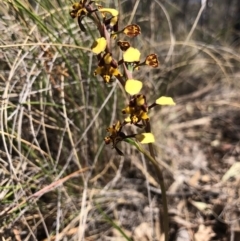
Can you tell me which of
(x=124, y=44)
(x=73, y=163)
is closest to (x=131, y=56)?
(x=124, y=44)

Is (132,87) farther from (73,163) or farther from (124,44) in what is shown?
(73,163)

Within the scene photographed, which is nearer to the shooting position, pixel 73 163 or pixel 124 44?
pixel 124 44

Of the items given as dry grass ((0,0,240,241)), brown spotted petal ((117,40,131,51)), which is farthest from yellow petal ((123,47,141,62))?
dry grass ((0,0,240,241))

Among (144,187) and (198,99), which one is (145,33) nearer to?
(198,99)

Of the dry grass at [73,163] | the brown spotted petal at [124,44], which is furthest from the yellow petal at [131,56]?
the dry grass at [73,163]

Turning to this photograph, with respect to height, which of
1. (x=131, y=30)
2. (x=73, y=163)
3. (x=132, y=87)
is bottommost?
(x=73, y=163)

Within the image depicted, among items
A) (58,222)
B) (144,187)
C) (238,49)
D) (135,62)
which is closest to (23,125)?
(58,222)

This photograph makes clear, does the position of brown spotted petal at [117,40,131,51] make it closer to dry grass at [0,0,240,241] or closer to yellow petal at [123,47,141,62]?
yellow petal at [123,47,141,62]

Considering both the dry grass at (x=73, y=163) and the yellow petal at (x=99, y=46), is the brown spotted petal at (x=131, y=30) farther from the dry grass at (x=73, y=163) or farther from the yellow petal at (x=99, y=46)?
the dry grass at (x=73, y=163)
